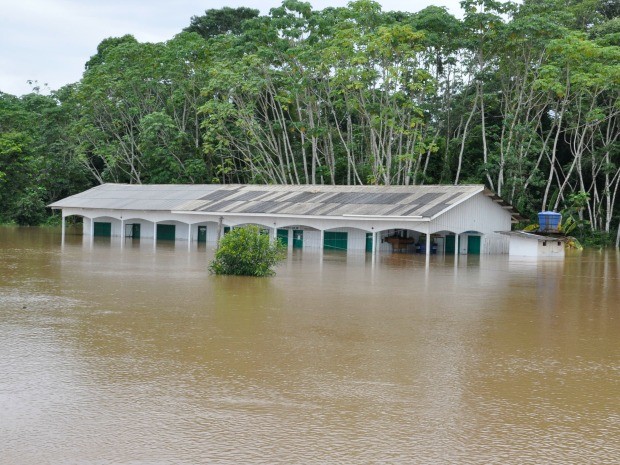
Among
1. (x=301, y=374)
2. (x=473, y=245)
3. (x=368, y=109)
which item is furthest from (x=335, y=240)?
(x=301, y=374)

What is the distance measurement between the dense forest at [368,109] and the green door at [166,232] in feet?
20.8

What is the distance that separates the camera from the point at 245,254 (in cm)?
2172

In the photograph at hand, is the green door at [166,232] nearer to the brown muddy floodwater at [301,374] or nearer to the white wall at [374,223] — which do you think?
the white wall at [374,223]

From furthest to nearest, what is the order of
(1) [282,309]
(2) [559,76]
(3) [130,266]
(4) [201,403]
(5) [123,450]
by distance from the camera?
(2) [559,76] < (3) [130,266] < (1) [282,309] < (4) [201,403] < (5) [123,450]

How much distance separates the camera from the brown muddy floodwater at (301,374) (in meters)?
7.14

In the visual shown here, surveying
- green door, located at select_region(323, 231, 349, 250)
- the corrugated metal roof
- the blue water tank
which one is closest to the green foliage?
the corrugated metal roof

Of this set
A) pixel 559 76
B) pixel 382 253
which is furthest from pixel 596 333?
pixel 559 76

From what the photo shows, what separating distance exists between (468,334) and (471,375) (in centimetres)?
315

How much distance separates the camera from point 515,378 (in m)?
10.0

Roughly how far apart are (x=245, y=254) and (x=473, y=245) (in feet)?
65.5

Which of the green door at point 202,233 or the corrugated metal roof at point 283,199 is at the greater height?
the corrugated metal roof at point 283,199

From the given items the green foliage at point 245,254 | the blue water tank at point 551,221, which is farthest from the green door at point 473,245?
the green foliage at point 245,254

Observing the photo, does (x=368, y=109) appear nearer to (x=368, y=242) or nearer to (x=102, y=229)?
(x=368, y=242)

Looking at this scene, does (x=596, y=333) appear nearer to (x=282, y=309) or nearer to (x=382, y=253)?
(x=282, y=309)
